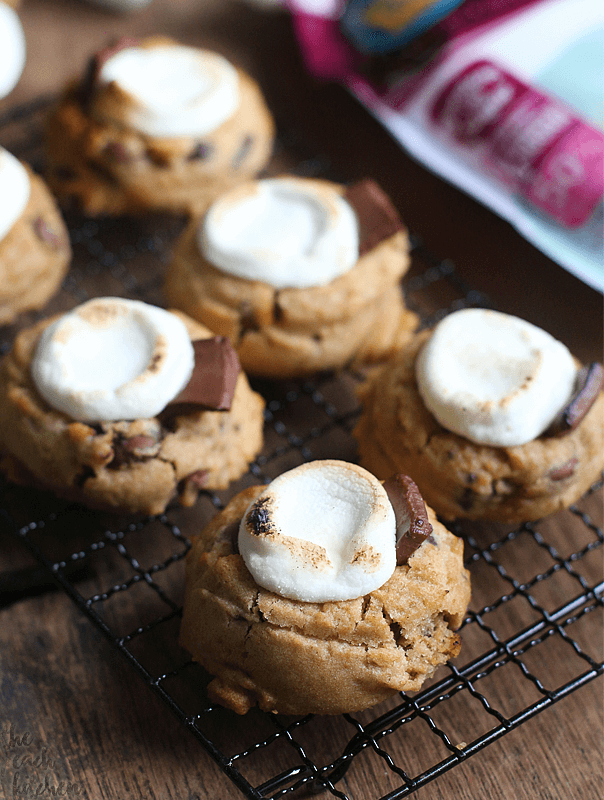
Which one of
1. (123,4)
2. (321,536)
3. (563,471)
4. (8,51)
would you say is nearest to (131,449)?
(321,536)

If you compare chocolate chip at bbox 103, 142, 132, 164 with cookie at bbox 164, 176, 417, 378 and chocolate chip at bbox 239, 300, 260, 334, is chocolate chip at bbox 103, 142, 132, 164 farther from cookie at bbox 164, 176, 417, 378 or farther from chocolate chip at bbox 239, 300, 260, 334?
chocolate chip at bbox 239, 300, 260, 334

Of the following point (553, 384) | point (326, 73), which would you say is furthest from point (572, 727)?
point (326, 73)

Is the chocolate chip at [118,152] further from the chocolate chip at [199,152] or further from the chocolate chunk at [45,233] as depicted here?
the chocolate chunk at [45,233]

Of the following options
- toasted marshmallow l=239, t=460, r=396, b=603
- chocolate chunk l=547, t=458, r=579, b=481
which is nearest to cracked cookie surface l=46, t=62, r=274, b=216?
toasted marshmallow l=239, t=460, r=396, b=603

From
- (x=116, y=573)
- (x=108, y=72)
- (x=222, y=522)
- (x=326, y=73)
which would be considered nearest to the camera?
(x=222, y=522)

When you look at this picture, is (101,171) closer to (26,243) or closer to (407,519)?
(26,243)

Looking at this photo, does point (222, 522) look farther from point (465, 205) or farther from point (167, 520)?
point (465, 205)

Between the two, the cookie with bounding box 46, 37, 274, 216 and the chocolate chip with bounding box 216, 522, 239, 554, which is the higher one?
the cookie with bounding box 46, 37, 274, 216
